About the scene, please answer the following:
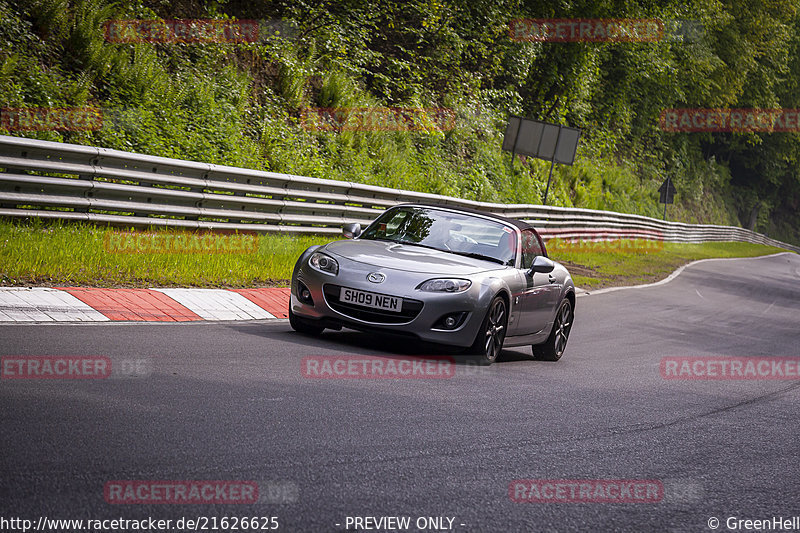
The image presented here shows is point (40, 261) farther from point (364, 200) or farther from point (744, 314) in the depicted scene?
point (744, 314)

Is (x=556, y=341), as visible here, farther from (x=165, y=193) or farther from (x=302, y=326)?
(x=165, y=193)

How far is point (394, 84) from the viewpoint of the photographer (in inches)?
1043

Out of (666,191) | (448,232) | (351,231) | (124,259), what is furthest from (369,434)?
(666,191)

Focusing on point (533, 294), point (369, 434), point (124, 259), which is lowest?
point (124, 259)

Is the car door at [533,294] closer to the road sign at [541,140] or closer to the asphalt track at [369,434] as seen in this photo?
the asphalt track at [369,434]

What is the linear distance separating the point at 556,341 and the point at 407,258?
8.10 ft

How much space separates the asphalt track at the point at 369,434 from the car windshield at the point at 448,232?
1041 mm

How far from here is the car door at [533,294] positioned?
9.21 m

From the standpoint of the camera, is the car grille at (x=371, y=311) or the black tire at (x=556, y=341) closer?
the car grille at (x=371, y=311)

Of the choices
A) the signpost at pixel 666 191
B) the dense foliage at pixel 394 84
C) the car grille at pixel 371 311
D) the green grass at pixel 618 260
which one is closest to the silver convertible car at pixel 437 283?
the car grille at pixel 371 311

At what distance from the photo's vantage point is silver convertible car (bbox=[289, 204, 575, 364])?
26.4ft

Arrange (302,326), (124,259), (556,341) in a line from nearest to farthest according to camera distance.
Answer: (302,326), (556,341), (124,259)

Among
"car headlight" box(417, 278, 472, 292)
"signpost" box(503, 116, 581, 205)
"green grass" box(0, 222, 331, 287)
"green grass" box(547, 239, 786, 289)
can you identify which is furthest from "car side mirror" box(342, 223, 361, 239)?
"signpost" box(503, 116, 581, 205)

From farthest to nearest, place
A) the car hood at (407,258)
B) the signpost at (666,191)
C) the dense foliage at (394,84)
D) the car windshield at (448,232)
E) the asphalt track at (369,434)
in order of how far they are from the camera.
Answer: the signpost at (666,191)
the dense foliage at (394,84)
the car windshield at (448,232)
the car hood at (407,258)
the asphalt track at (369,434)
